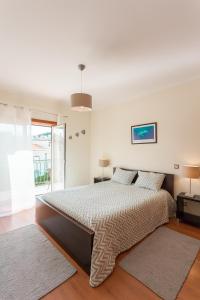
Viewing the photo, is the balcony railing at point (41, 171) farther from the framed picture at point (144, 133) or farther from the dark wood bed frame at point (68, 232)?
the framed picture at point (144, 133)

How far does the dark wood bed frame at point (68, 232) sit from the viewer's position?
179 cm

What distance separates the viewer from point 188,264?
6.30 feet

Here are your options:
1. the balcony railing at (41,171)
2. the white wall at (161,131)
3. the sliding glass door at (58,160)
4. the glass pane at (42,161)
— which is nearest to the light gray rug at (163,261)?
the white wall at (161,131)

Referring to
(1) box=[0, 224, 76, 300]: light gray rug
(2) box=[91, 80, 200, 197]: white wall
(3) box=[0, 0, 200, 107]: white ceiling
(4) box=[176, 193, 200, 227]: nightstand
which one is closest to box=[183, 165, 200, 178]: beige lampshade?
(2) box=[91, 80, 200, 197]: white wall

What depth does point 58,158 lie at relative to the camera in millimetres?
4395

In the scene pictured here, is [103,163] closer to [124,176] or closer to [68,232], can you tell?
[124,176]

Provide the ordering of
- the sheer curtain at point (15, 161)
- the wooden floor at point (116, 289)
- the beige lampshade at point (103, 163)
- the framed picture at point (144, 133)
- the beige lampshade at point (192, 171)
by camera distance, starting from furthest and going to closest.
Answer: the beige lampshade at point (103, 163)
the framed picture at point (144, 133)
the sheer curtain at point (15, 161)
the beige lampshade at point (192, 171)
the wooden floor at point (116, 289)

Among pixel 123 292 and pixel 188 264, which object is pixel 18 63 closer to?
pixel 123 292

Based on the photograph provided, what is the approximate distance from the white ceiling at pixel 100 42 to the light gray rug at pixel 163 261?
8.75 ft

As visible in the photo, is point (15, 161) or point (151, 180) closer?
point (151, 180)

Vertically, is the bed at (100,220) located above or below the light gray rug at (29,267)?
above

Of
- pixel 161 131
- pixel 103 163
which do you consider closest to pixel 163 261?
pixel 161 131

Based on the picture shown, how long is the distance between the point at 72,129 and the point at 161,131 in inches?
96.6

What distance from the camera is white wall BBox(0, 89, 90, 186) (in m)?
4.04
